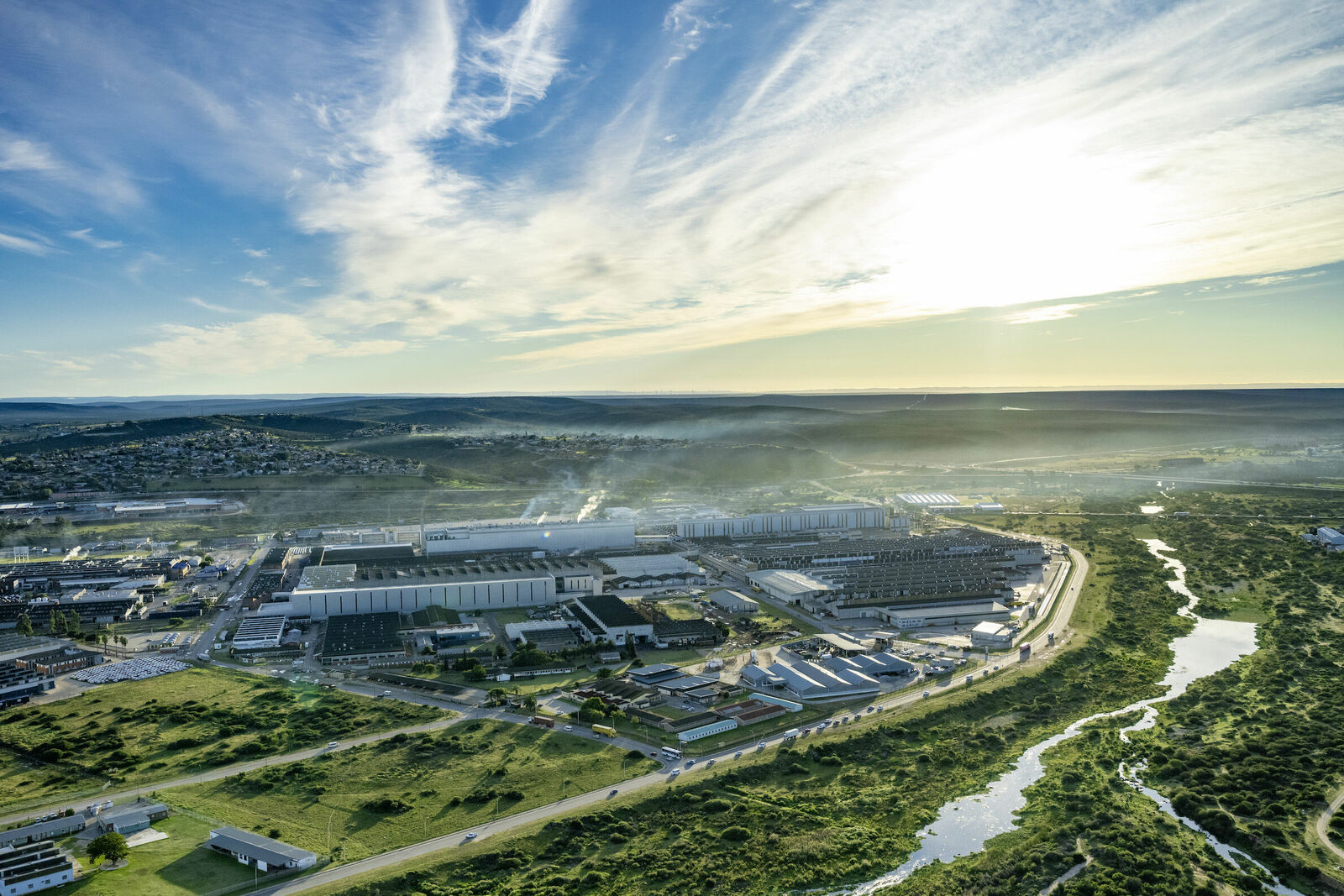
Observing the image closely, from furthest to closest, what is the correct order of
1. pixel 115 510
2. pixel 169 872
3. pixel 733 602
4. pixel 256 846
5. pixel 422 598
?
1. pixel 115 510
2. pixel 733 602
3. pixel 422 598
4. pixel 256 846
5. pixel 169 872

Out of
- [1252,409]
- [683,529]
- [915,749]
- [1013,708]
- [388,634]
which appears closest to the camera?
[915,749]

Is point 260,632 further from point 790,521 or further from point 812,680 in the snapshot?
point 790,521

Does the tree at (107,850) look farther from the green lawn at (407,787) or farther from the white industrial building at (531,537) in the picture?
the white industrial building at (531,537)

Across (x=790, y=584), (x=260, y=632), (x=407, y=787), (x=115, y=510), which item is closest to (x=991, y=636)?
(x=790, y=584)

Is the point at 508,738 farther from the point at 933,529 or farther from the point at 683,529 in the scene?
the point at 933,529

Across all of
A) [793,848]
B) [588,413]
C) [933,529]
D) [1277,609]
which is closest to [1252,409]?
[588,413]
